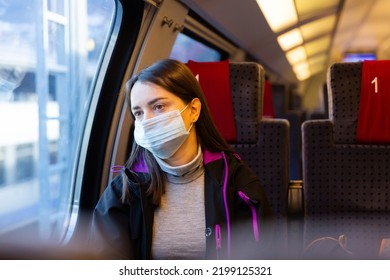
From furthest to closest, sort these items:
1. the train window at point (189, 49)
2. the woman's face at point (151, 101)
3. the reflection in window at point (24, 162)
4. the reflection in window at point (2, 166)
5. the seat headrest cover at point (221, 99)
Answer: the train window at point (189, 49), the seat headrest cover at point (221, 99), the reflection in window at point (24, 162), the reflection in window at point (2, 166), the woman's face at point (151, 101)

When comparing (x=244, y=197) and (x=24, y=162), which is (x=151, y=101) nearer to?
(x=244, y=197)

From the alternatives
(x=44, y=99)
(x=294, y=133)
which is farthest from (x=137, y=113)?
(x=294, y=133)

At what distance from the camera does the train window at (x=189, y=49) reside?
9.76 ft

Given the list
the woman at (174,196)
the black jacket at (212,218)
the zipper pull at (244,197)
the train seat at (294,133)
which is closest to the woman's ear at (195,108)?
the woman at (174,196)

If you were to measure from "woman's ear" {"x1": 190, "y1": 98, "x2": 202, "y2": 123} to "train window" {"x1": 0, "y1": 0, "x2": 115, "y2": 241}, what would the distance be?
74cm

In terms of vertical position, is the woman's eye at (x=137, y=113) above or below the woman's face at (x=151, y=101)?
below

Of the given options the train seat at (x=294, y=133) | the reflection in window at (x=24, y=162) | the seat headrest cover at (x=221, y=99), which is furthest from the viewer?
the train seat at (x=294, y=133)

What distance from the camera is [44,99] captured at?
179cm

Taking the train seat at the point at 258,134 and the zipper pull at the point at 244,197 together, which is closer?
the zipper pull at the point at 244,197

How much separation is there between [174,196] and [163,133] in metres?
0.18

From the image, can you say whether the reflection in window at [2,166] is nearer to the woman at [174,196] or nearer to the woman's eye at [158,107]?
the woman at [174,196]
